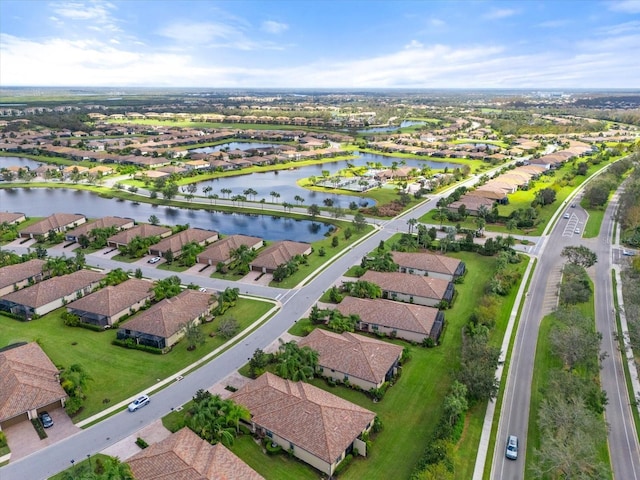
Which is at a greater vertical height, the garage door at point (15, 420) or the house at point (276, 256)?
the house at point (276, 256)

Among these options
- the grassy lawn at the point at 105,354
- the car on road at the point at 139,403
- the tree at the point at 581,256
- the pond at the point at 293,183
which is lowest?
the grassy lawn at the point at 105,354

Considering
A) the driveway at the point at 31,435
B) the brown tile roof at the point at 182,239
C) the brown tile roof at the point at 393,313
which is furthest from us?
the brown tile roof at the point at 182,239

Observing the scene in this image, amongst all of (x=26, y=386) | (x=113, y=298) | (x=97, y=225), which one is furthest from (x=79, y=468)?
(x=97, y=225)

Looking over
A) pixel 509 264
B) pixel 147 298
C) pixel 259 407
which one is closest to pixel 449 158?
pixel 509 264

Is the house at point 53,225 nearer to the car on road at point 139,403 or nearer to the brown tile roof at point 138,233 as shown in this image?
the brown tile roof at point 138,233

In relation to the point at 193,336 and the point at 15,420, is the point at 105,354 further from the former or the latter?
the point at 15,420

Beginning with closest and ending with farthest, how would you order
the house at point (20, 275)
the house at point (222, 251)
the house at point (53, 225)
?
the house at point (20, 275) < the house at point (222, 251) < the house at point (53, 225)

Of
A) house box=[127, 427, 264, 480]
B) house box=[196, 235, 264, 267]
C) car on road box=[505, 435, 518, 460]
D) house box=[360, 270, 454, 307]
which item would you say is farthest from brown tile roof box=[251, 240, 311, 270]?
car on road box=[505, 435, 518, 460]

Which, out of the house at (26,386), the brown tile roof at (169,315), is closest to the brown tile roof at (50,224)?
the brown tile roof at (169,315)
